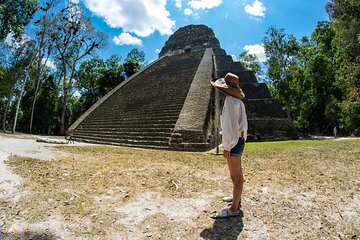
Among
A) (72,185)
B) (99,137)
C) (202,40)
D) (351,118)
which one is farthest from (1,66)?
(351,118)

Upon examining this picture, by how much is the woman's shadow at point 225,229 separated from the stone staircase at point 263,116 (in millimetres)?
9636

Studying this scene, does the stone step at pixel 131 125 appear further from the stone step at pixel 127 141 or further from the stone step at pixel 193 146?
the stone step at pixel 193 146

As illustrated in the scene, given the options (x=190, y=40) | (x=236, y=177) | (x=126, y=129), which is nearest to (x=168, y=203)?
(x=236, y=177)

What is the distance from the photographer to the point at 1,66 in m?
18.2

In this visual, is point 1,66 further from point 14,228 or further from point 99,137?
point 14,228

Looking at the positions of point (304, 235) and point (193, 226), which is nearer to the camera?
point (304, 235)

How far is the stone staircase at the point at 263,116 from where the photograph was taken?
38.4ft

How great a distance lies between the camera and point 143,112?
1206 cm

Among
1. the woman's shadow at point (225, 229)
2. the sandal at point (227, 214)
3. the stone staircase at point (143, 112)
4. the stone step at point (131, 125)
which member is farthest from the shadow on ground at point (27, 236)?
the stone step at point (131, 125)

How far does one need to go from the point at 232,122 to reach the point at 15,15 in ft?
62.6

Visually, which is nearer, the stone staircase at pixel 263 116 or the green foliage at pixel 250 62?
the stone staircase at pixel 263 116

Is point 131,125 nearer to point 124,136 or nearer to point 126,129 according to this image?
point 126,129

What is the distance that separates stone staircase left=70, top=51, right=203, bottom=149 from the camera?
9730 mm

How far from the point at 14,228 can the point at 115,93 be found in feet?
53.2
